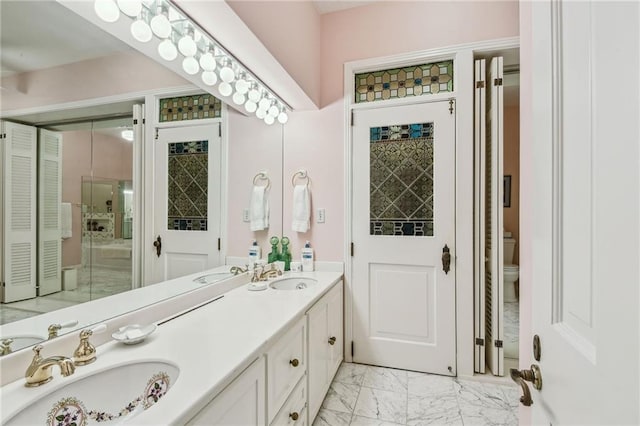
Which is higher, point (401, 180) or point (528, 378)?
point (401, 180)

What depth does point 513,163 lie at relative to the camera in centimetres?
423

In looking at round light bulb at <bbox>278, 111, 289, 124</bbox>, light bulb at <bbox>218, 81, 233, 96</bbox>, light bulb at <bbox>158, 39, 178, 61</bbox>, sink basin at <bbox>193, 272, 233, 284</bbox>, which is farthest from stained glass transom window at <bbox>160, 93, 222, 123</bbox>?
sink basin at <bbox>193, 272, 233, 284</bbox>

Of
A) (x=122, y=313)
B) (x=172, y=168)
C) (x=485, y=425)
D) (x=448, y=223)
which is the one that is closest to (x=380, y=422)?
(x=485, y=425)

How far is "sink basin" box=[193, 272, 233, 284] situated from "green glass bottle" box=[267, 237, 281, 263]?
1.55 ft

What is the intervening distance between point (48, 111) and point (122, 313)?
2.50ft

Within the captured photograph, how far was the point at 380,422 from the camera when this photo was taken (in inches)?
69.5

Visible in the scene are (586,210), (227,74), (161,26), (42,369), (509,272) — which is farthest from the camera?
(509,272)

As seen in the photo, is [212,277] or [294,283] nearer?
Answer: [212,277]

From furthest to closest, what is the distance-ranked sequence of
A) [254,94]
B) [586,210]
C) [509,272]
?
1. [509,272]
2. [254,94]
3. [586,210]

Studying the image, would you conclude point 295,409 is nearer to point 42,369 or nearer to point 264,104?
point 42,369

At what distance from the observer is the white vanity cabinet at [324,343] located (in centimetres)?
168

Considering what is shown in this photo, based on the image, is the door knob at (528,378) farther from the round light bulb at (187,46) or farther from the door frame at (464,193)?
the round light bulb at (187,46)

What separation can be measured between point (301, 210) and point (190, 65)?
4.20 feet

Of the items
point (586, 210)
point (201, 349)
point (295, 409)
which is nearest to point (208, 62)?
point (201, 349)
